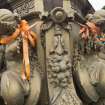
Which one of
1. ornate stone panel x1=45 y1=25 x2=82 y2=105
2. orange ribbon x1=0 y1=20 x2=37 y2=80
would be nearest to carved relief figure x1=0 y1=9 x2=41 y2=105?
orange ribbon x1=0 y1=20 x2=37 y2=80

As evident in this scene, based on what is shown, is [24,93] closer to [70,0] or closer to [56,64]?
[56,64]

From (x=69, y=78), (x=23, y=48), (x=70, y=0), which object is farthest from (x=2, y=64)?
(x=70, y=0)

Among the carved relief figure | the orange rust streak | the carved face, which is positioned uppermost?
the carved face

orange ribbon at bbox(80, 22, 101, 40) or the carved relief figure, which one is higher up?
orange ribbon at bbox(80, 22, 101, 40)

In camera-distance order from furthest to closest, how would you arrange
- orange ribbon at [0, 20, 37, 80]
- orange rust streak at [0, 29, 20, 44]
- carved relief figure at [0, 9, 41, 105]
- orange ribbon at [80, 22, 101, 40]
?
1. orange ribbon at [80, 22, 101, 40]
2. orange rust streak at [0, 29, 20, 44]
3. orange ribbon at [0, 20, 37, 80]
4. carved relief figure at [0, 9, 41, 105]

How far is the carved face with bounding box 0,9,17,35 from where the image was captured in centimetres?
524

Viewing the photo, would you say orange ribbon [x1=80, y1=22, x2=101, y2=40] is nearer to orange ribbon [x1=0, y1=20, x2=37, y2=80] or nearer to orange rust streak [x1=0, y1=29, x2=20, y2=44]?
orange ribbon [x1=0, y1=20, x2=37, y2=80]

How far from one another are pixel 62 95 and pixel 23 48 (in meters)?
0.68

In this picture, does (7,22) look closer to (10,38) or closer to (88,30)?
(10,38)

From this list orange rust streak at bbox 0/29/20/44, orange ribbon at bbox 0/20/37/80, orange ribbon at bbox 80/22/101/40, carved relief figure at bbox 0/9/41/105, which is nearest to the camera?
carved relief figure at bbox 0/9/41/105

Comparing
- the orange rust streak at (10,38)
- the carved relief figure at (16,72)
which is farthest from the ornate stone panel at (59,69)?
the orange rust streak at (10,38)

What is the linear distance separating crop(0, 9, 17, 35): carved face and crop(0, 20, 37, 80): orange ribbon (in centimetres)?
8

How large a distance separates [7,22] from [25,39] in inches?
11.6

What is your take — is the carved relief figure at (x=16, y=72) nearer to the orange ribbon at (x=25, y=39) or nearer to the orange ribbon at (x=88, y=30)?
the orange ribbon at (x=25, y=39)
